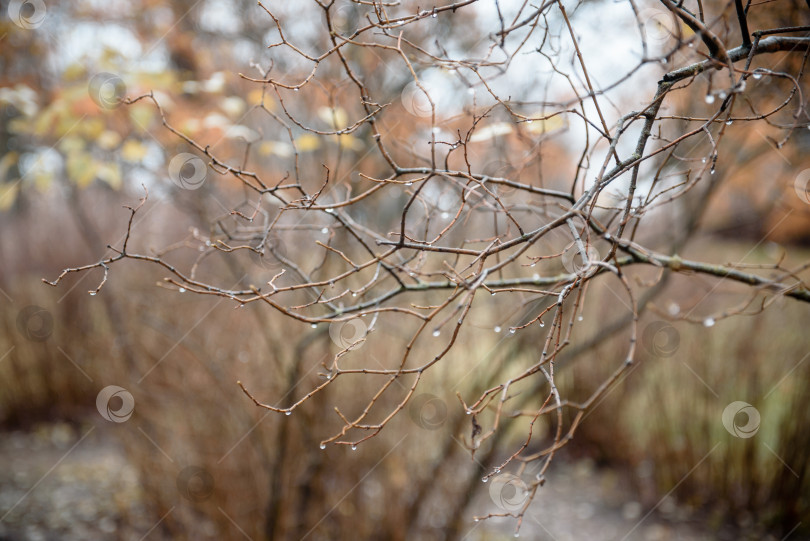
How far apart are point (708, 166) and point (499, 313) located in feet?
11.4

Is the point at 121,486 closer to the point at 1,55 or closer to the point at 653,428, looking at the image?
the point at 1,55

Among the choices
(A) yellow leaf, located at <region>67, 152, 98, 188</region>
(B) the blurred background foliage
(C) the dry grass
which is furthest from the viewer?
(C) the dry grass

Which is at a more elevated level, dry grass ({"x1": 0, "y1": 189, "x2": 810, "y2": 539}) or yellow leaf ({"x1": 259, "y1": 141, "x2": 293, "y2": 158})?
yellow leaf ({"x1": 259, "y1": 141, "x2": 293, "y2": 158})

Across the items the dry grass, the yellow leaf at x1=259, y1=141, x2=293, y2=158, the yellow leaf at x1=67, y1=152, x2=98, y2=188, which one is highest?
the yellow leaf at x1=67, y1=152, x2=98, y2=188

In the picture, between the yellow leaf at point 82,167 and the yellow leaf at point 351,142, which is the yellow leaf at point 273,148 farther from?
the yellow leaf at point 82,167

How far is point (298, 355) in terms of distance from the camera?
9.02 ft

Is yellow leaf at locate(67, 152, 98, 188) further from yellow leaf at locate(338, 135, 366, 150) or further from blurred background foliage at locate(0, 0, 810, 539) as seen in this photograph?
yellow leaf at locate(338, 135, 366, 150)

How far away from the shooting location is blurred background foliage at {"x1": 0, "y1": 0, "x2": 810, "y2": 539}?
Result: 3.10m

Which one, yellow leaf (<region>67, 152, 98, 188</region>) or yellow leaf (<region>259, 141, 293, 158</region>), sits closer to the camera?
yellow leaf (<region>259, 141, 293, 158</region>)

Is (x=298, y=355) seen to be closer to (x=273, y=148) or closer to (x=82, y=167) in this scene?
(x=273, y=148)

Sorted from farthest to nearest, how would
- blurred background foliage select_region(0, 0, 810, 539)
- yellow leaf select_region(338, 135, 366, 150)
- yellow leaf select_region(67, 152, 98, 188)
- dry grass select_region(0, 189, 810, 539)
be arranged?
1. dry grass select_region(0, 189, 810, 539)
2. blurred background foliage select_region(0, 0, 810, 539)
3. yellow leaf select_region(67, 152, 98, 188)
4. yellow leaf select_region(338, 135, 366, 150)

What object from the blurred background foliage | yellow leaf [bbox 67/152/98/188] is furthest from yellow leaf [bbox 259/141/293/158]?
yellow leaf [bbox 67/152/98/188]

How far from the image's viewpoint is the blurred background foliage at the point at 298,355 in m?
3.10

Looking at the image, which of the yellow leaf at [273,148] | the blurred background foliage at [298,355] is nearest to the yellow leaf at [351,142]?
the blurred background foliage at [298,355]
